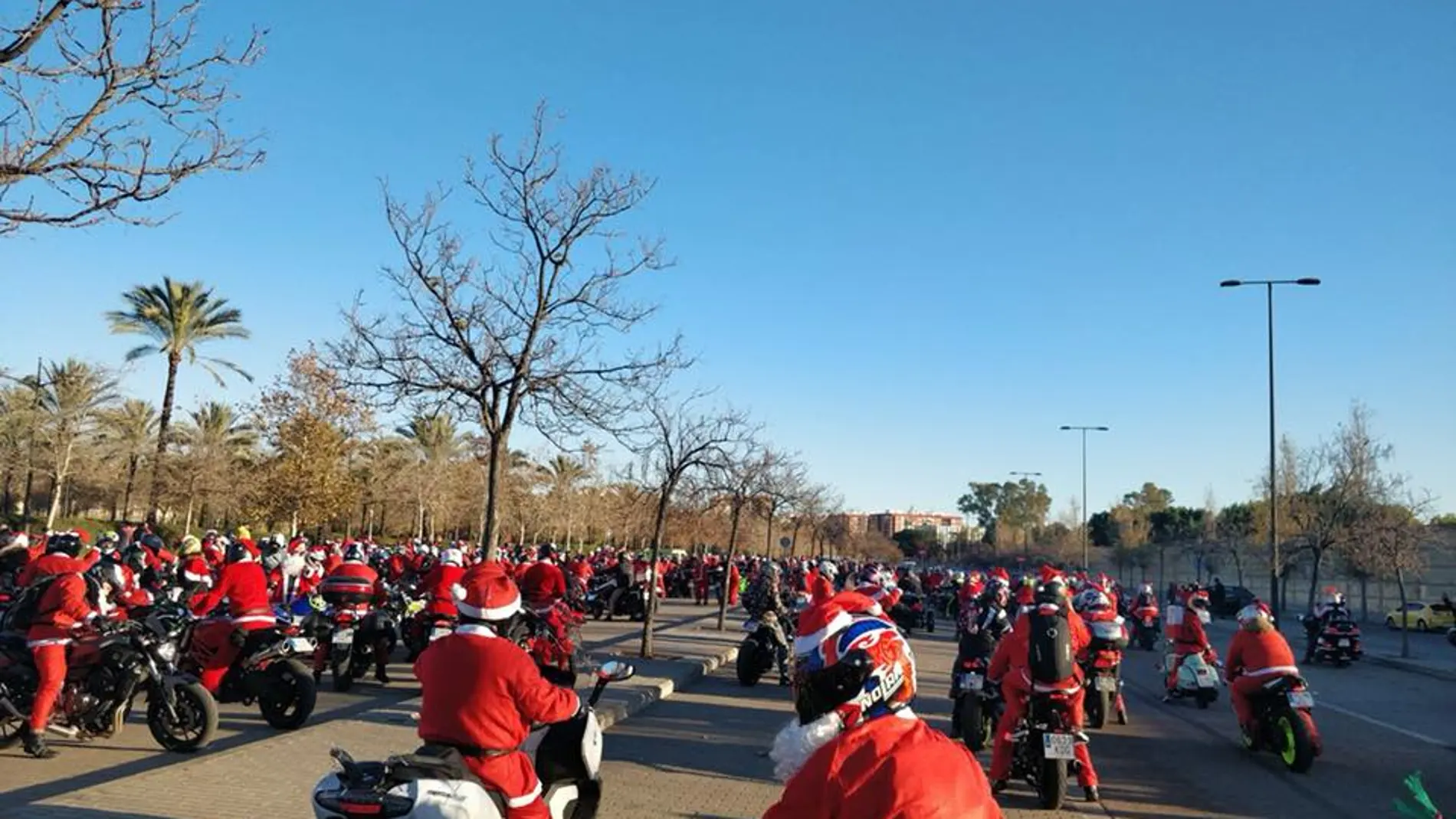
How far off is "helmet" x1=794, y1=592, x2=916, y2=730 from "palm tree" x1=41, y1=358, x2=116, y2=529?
42.3 meters

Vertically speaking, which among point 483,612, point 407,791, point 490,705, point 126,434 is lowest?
point 407,791

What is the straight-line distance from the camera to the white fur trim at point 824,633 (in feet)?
11.5

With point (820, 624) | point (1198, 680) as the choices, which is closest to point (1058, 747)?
point (820, 624)

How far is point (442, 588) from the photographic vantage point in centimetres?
1324

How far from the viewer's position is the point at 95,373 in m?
40.4

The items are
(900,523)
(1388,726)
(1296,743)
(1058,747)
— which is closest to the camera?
(1058,747)

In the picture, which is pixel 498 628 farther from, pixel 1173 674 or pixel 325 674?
pixel 1173 674

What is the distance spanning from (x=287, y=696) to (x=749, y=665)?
6911mm

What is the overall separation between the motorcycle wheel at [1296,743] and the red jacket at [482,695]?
816 centimetres

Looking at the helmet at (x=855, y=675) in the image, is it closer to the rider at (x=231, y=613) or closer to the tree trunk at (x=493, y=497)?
the rider at (x=231, y=613)

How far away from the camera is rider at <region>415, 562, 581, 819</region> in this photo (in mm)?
4590

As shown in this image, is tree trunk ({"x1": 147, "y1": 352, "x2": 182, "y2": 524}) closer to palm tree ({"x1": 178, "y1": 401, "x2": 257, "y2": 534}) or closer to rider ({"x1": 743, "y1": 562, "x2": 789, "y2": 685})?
palm tree ({"x1": 178, "y1": 401, "x2": 257, "y2": 534})

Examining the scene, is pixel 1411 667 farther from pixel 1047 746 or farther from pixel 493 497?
pixel 493 497

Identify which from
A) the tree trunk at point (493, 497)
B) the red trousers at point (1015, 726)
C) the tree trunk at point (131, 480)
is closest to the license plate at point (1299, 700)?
the red trousers at point (1015, 726)
